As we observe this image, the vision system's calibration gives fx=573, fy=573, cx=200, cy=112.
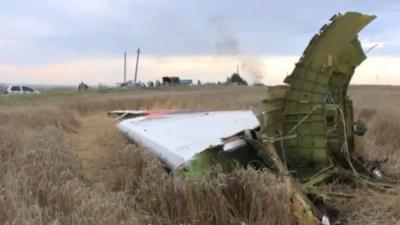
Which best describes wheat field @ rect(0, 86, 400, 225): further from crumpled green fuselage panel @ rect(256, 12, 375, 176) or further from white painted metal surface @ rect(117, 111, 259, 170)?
crumpled green fuselage panel @ rect(256, 12, 375, 176)

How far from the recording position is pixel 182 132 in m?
9.54

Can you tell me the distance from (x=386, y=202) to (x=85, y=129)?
11.5 meters

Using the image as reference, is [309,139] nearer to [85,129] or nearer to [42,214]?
[42,214]

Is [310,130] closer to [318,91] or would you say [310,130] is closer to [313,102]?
[313,102]

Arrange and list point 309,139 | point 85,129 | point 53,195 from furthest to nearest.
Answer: point 85,129
point 309,139
point 53,195

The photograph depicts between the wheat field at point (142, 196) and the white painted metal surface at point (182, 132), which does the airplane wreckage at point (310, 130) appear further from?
the wheat field at point (142, 196)

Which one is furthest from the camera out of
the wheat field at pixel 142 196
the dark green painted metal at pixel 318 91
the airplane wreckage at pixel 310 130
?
the dark green painted metal at pixel 318 91

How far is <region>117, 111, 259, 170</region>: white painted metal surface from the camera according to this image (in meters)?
7.95

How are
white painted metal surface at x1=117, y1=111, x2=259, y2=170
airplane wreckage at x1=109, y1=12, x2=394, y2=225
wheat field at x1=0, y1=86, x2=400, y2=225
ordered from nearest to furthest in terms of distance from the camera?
1. wheat field at x1=0, y1=86, x2=400, y2=225
2. airplane wreckage at x1=109, y1=12, x2=394, y2=225
3. white painted metal surface at x1=117, y1=111, x2=259, y2=170

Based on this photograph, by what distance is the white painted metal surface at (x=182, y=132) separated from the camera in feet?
26.1

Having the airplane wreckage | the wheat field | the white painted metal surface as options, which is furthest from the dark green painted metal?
the white painted metal surface

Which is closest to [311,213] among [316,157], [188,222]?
[188,222]

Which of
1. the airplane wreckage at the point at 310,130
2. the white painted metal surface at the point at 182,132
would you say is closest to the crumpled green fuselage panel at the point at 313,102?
the airplane wreckage at the point at 310,130

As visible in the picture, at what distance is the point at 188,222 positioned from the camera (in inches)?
239
